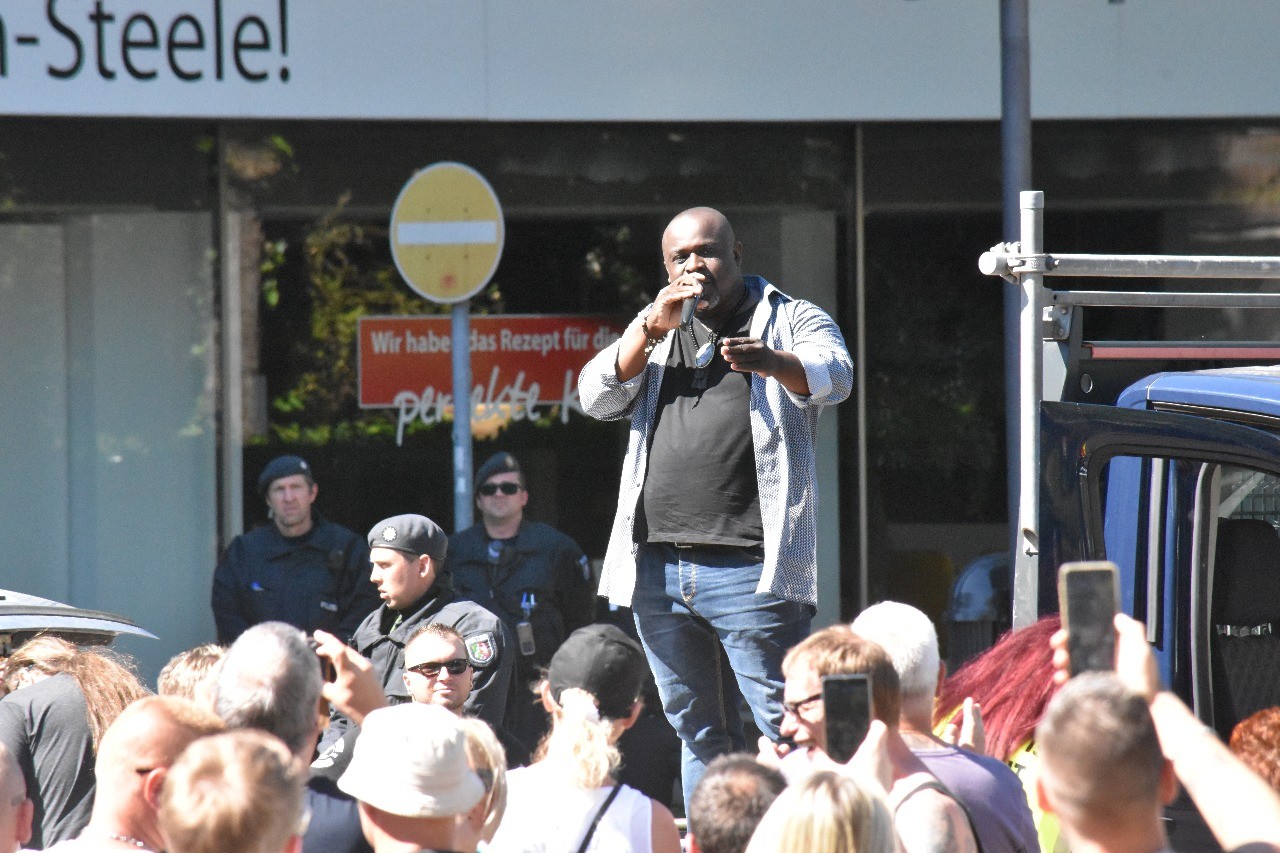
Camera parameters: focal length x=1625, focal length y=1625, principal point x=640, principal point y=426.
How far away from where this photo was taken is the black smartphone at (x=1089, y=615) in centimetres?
232

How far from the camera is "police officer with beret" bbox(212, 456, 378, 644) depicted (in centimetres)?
759

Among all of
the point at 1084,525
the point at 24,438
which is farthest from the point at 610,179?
the point at 1084,525

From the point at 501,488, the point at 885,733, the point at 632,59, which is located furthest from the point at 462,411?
the point at 885,733

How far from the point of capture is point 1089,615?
91.7 inches

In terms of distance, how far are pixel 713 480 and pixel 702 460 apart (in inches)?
2.6

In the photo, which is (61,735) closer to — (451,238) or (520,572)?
(520,572)

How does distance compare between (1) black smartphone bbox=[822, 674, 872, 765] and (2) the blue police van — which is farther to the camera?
(2) the blue police van

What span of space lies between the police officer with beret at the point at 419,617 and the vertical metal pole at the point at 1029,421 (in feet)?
6.85

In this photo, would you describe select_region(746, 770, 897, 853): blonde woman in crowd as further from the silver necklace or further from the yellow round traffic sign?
the yellow round traffic sign

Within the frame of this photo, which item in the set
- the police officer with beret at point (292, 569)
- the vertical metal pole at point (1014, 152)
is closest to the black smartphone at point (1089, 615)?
the vertical metal pole at point (1014, 152)

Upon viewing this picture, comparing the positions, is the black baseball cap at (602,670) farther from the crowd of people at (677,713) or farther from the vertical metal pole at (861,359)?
the vertical metal pole at (861,359)

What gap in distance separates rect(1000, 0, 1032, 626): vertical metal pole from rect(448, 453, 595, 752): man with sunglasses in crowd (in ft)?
6.67

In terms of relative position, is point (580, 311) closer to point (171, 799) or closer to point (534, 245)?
point (534, 245)

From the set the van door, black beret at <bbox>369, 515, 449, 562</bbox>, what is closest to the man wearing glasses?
black beret at <bbox>369, 515, 449, 562</bbox>
